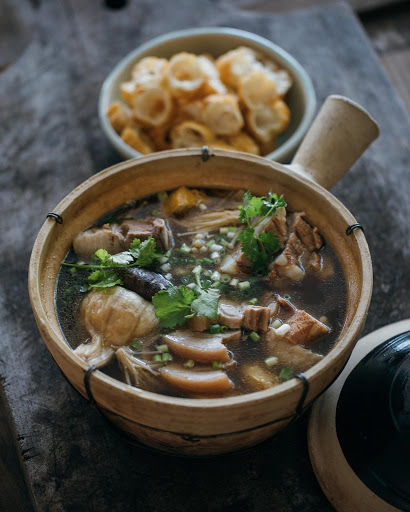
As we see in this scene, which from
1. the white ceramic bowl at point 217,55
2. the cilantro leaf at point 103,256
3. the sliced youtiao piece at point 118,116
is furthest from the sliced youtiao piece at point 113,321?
the sliced youtiao piece at point 118,116

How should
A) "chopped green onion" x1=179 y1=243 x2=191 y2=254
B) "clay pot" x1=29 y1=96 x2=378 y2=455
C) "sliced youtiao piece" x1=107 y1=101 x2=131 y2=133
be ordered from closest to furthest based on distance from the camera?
"clay pot" x1=29 y1=96 x2=378 y2=455 → "chopped green onion" x1=179 y1=243 x2=191 y2=254 → "sliced youtiao piece" x1=107 y1=101 x2=131 y2=133

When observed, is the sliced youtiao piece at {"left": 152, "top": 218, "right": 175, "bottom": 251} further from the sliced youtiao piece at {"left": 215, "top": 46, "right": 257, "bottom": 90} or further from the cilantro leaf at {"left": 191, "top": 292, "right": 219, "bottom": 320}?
the sliced youtiao piece at {"left": 215, "top": 46, "right": 257, "bottom": 90}

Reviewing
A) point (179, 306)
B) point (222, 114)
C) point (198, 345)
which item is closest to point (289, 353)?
point (198, 345)

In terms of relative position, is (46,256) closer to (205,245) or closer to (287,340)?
(205,245)

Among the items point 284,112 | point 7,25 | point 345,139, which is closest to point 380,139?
point 284,112

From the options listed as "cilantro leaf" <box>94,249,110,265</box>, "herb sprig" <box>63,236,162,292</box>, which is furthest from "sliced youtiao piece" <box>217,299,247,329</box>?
"cilantro leaf" <box>94,249,110,265</box>

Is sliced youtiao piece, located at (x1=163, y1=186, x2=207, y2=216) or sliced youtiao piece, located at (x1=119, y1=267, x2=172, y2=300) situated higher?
sliced youtiao piece, located at (x1=163, y1=186, x2=207, y2=216)
